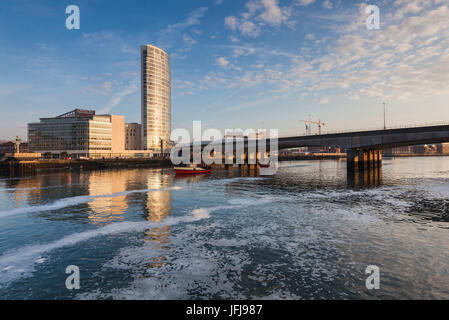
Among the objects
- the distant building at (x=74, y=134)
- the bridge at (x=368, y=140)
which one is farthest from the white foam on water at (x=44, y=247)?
the distant building at (x=74, y=134)

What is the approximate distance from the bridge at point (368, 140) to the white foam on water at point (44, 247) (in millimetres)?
74131

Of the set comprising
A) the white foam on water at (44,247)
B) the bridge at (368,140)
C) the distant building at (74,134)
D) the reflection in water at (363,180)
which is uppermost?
the distant building at (74,134)

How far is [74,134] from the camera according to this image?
17400 centimetres

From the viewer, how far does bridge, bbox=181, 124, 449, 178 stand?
227 ft

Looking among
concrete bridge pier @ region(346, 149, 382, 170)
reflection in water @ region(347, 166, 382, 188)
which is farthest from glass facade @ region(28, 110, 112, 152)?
reflection in water @ region(347, 166, 382, 188)

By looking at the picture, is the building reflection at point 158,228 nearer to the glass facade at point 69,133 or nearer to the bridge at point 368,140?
the bridge at point 368,140

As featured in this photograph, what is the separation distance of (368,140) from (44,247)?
87379 mm

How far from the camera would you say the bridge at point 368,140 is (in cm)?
6932

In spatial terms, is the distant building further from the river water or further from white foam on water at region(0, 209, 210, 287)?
white foam on water at region(0, 209, 210, 287)

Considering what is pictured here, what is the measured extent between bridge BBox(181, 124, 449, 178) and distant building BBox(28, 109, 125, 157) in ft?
362

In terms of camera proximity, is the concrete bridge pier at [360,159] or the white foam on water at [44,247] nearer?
the white foam on water at [44,247]

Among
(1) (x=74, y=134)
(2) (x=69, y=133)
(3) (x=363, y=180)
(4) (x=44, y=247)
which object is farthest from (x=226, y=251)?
(2) (x=69, y=133)

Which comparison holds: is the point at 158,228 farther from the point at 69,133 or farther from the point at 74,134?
the point at 69,133
